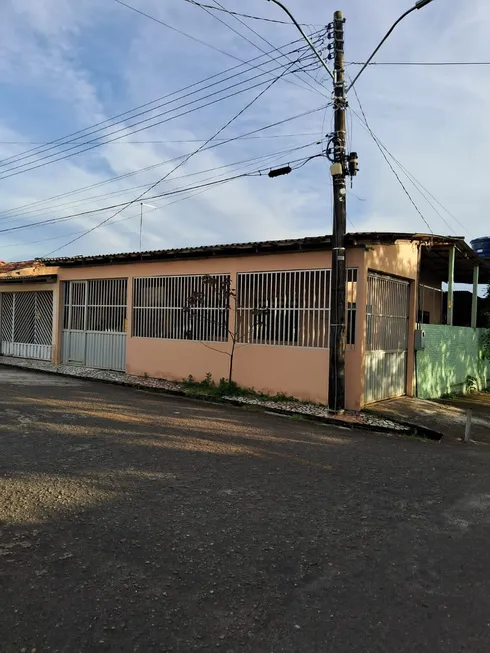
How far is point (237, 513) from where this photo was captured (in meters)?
4.35

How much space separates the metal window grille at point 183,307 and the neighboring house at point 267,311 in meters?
0.03

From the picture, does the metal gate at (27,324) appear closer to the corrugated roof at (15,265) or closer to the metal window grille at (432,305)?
the corrugated roof at (15,265)

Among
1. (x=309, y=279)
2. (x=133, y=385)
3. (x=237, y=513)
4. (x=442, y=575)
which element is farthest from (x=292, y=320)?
(x=442, y=575)

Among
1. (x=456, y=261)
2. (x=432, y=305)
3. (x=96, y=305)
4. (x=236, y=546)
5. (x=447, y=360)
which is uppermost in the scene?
(x=456, y=261)

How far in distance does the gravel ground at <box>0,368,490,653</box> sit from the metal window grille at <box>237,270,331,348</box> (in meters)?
3.99

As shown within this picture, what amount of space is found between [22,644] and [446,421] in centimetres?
863

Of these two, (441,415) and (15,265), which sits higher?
(15,265)

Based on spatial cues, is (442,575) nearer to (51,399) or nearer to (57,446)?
(57,446)

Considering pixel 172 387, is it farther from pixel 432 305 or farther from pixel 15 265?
pixel 15 265

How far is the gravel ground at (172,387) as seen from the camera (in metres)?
8.98

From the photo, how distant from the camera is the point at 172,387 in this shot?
39.8ft

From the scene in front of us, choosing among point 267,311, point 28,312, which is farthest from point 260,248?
point 28,312

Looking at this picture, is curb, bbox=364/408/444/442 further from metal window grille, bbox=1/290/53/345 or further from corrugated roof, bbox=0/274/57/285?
metal window grille, bbox=1/290/53/345

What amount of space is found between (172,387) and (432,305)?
8.81m
